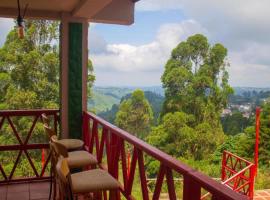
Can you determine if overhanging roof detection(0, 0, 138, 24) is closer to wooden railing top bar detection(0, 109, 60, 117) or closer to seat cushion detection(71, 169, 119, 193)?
wooden railing top bar detection(0, 109, 60, 117)

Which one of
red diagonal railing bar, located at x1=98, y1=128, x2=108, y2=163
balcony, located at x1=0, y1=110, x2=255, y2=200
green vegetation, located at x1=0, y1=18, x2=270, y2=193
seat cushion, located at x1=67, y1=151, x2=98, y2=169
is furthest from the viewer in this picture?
green vegetation, located at x1=0, y1=18, x2=270, y2=193

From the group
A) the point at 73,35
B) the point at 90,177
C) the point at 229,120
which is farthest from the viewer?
the point at 229,120

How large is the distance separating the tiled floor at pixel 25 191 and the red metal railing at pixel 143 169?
30.3 inches

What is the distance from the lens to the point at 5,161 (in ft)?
43.9

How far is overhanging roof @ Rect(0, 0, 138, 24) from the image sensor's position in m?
4.14

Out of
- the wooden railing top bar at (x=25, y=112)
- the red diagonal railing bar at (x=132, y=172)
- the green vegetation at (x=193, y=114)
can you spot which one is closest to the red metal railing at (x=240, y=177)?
the green vegetation at (x=193, y=114)

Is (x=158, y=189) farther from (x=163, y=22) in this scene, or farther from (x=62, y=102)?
(x=163, y=22)

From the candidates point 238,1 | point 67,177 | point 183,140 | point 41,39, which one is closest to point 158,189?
point 67,177

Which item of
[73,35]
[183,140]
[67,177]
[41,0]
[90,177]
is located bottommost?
[183,140]

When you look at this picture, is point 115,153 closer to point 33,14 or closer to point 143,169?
point 143,169

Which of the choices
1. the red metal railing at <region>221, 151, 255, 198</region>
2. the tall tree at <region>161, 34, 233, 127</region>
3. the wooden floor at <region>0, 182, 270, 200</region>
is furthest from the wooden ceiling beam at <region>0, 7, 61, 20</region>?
the tall tree at <region>161, 34, 233, 127</region>

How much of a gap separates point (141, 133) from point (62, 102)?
53.5 feet

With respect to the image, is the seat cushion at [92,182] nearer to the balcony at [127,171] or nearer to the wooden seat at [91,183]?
the wooden seat at [91,183]

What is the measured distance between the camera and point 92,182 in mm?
2389
